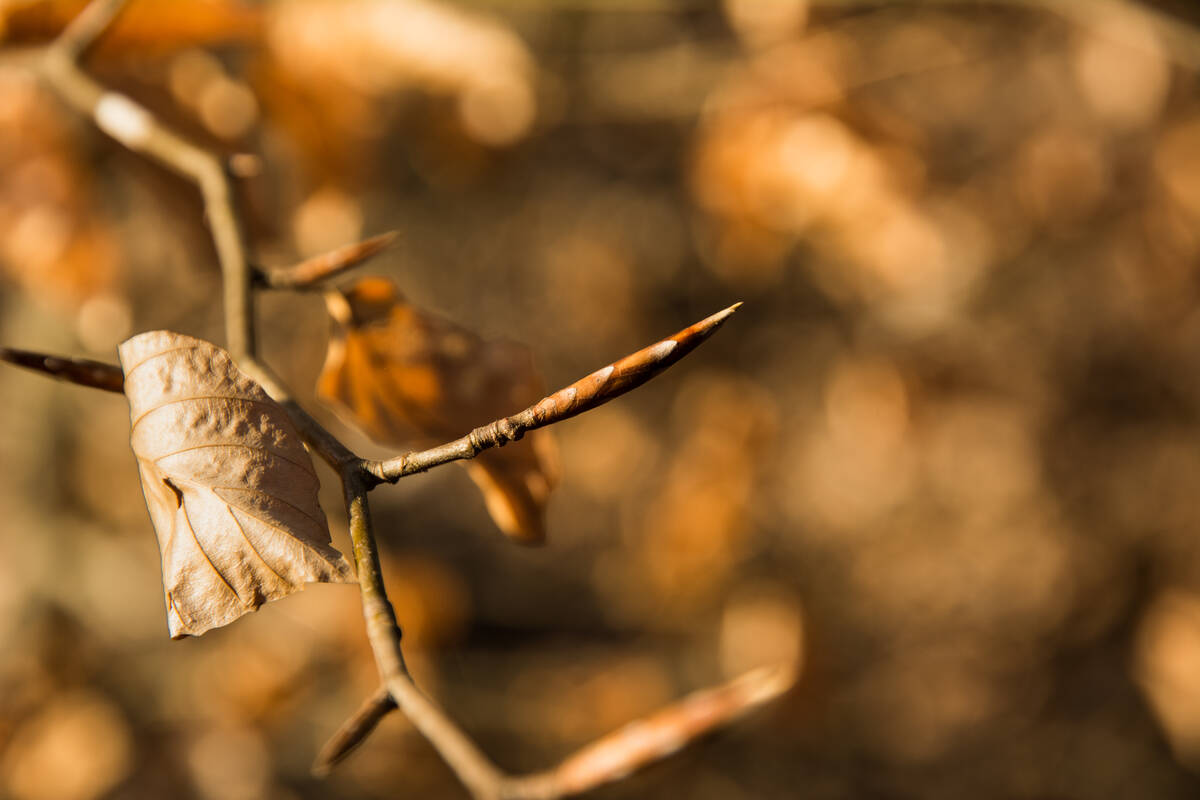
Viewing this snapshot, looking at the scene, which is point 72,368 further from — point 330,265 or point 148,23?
point 148,23

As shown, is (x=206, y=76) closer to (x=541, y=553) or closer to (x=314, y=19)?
(x=314, y=19)

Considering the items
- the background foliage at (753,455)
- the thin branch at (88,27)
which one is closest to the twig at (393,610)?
the thin branch at (88,27)

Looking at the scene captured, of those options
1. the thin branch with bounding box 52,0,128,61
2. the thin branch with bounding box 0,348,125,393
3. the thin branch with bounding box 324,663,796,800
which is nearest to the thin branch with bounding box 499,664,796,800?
the thin branch with bounding box 324,663,796,800

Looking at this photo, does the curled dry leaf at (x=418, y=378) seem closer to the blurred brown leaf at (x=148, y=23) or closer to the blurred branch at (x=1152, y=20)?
the blurred brown leaf at (x=148, y=23)

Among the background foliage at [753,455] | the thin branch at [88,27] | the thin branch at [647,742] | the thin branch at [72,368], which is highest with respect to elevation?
the thin branch at [88,27]

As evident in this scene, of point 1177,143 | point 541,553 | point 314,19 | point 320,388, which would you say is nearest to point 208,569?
point 320,388

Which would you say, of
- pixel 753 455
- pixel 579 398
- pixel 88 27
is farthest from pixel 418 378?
pixel 753 455

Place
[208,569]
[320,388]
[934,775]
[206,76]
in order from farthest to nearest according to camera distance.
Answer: [934,775], [206,76], [320,388], [208,569]

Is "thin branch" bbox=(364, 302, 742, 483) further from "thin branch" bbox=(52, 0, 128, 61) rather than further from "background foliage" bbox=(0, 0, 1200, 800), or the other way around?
"background foliage" bbox=(0, 0, 1200, 800)
